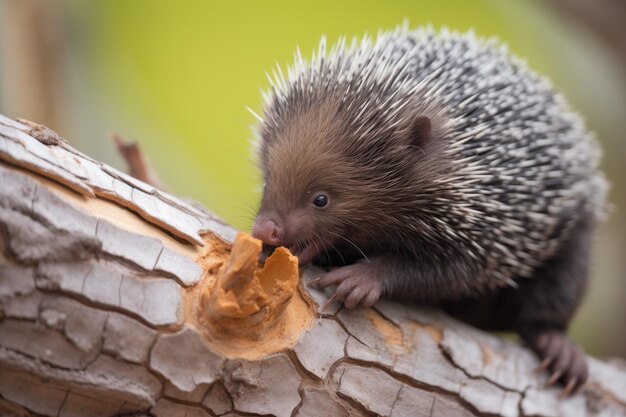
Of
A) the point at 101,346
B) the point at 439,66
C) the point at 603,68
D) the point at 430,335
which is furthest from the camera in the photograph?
the point at 603,68

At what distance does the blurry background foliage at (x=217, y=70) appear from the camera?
6.21 m

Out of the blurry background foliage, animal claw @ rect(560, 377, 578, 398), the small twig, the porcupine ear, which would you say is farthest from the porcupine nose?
the blurry background foliage

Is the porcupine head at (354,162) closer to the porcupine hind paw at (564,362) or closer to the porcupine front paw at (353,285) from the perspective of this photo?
the porcupine front paw at (353,285)

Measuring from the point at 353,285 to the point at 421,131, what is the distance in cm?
73

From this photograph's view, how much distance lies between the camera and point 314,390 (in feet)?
7.75

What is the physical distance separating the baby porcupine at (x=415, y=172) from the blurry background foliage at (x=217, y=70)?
116 inches

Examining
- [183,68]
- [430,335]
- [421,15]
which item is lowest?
[430,335]

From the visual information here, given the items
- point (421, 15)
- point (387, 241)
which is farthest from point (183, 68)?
point (387, 241)

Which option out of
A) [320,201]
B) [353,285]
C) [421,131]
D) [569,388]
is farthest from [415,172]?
[569,388]

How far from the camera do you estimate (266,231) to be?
2506 millimetres

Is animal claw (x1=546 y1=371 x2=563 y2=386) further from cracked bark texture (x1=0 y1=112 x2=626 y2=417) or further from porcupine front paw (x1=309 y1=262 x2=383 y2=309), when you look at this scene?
porcupine front paw (x1=309 y1=262 x2=383 y2=309)

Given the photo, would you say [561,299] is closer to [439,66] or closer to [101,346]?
[439,66]

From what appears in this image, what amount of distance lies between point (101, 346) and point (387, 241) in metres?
1.39

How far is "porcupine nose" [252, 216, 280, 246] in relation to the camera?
8.18ft
